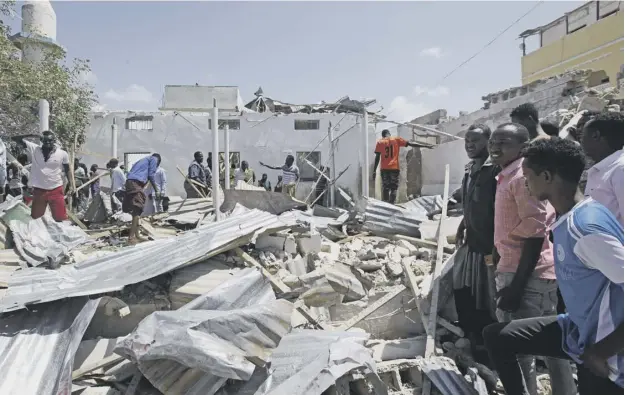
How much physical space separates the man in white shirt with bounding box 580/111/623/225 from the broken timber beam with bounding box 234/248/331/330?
2102mm

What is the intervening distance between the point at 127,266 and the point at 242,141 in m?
14.0

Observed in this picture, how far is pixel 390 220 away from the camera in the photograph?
5926 mm

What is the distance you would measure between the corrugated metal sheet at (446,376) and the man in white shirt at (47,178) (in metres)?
4.80

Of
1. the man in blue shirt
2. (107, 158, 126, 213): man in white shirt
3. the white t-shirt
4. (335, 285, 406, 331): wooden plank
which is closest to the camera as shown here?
(335, 285, 406, 331): wooden plank

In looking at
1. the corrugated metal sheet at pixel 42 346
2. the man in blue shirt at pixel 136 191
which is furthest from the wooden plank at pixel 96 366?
the man in blue shirt at pixel 136 191

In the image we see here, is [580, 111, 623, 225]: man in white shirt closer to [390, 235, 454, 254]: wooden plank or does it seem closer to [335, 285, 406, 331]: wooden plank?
[335, 285, 406, 331]: wooden plank

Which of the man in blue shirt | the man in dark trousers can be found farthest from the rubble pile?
the man in blue shirt

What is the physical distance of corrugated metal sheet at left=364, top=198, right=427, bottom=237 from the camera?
5.81 metres

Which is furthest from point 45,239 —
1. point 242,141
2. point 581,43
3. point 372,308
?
point 581,43

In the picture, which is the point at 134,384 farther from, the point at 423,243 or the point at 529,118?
the point at 423,243

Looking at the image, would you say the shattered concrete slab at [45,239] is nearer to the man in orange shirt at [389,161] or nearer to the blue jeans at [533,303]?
the blue jeans at [533,303]

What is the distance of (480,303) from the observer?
3332 millimetres

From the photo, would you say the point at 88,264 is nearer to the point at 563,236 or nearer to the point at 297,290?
the point at 297,290

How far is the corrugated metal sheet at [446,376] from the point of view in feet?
9.01
